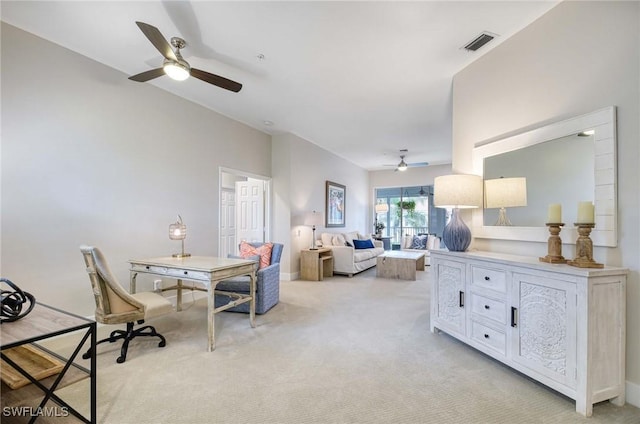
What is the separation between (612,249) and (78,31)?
4.55 meters

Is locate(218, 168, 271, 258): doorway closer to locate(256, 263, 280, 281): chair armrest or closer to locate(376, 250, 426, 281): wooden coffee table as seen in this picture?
locate(256, 263, 280, 281): chair armrest

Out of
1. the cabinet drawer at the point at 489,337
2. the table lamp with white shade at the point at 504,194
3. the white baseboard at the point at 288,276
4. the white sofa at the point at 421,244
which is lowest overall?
the white baseboard at the point at 288,276

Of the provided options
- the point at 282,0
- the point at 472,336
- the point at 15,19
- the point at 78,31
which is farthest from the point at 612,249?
the point at 15,19

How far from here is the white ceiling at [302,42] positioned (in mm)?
2281

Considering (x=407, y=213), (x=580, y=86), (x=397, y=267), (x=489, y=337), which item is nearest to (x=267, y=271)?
(x=489, y=337)

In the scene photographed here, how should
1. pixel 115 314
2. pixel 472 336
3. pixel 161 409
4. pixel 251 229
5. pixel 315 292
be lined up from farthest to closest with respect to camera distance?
pixel 251 229 → pixel 315 292 → pixel 472 336 → pixel 115 314 → pixel 161 409

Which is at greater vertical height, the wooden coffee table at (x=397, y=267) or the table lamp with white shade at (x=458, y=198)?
the table lamp with white shade at (x=458, y=198)

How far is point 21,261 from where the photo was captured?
8.48 ft

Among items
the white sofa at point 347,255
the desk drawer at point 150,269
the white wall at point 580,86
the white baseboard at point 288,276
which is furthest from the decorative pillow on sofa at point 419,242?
the desk drawer at point 150,269

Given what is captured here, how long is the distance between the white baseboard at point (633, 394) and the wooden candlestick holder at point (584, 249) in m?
0.78

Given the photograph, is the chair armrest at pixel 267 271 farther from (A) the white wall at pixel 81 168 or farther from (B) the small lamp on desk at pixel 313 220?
(B) the small lamp on desk at pixel 313 220

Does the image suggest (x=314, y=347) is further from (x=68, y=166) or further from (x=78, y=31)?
(x=78, y=31)

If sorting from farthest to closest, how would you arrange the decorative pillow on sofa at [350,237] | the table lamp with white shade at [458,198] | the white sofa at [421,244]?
the white sofa at [421,244], the decorative pillow on sofa at [350,237], the table lamp with white shade at [458,198]

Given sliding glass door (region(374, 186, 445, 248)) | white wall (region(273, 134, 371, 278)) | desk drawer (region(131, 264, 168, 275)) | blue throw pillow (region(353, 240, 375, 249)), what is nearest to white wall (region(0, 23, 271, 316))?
desk drawer (region(131, 264, 168, 275))
